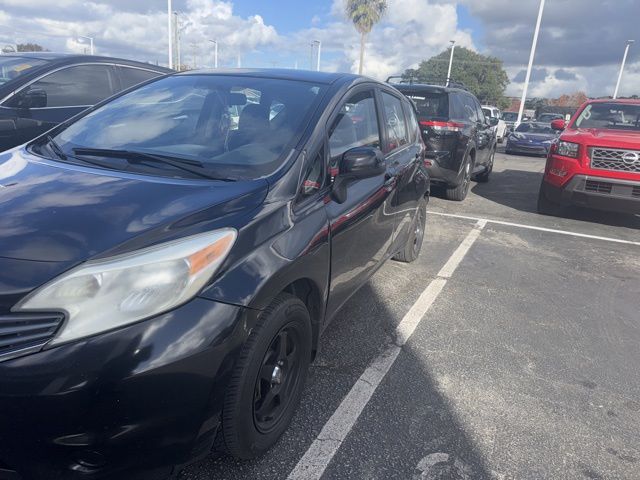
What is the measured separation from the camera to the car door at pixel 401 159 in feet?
12.2

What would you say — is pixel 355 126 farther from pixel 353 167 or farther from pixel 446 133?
pixel 446 133

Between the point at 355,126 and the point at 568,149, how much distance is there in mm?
5059

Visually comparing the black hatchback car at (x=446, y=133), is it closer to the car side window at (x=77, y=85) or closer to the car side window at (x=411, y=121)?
the car side window at (x=411, y=121)

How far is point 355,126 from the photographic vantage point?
10.3ft

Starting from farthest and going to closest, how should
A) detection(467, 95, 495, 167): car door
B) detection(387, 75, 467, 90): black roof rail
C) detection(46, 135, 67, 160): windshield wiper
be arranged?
detection(387, 75, 467, 90): black roof rail, detection(467, 95, 495, 167): car door, detection(46, 135, 67, 160): windshield wiper

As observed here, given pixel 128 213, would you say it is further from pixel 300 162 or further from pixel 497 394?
pixel 497 394

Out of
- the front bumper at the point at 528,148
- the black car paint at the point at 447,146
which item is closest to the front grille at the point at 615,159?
the black car paint at the point at 447,146

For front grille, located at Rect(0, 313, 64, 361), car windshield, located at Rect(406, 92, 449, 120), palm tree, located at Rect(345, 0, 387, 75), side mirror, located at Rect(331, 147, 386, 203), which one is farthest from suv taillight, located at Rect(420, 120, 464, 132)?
palm tree, located at Rect(345, 0, 387, 75)

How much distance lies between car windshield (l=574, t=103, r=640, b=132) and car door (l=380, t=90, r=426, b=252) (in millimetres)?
4416

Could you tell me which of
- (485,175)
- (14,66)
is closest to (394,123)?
(14,66)

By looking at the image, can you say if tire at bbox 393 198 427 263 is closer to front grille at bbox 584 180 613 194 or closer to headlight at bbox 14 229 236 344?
front grille at bbox 584 180 613 194

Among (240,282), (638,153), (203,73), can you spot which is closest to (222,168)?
(240,282)

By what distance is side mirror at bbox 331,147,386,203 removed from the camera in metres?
2.58

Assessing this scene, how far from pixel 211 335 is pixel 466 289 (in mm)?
3322
